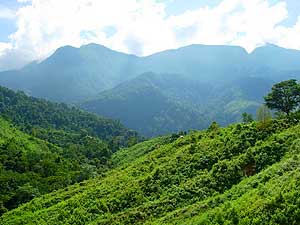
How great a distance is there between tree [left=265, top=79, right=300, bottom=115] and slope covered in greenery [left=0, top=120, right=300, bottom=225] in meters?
13.3

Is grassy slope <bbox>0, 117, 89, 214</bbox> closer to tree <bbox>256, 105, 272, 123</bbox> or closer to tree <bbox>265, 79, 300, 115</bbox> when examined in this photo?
tree <bbox>265, 79, 300, 115</bbox>

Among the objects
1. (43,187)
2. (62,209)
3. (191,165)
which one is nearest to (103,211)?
(62,209)

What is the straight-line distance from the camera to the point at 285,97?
71750 mm

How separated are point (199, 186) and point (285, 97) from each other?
104 feet

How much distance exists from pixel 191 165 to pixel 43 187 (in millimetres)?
59668

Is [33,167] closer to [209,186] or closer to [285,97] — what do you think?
[285,97]

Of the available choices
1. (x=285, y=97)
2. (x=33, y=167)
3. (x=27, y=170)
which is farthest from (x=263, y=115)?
(x=27, y=170)

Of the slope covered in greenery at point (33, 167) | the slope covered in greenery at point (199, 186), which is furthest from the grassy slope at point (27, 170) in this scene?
the slope covered in greenery at point (199, 186)

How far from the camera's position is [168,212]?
148ft

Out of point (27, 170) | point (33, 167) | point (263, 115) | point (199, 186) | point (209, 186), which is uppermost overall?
point (263, 115)

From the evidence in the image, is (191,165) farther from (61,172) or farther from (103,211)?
(61,172)

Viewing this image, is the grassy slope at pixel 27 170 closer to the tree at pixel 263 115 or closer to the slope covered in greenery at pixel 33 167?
the slope covered in greenery at pixel 33 167

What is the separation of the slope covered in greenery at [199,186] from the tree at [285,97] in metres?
13.3

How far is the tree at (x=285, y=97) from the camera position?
2808 inches
